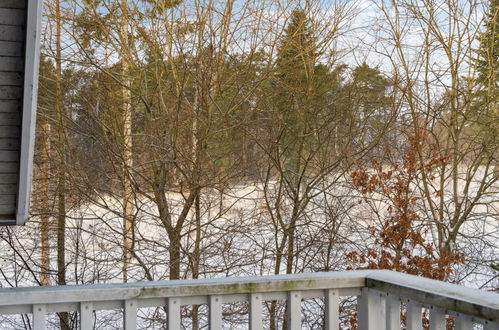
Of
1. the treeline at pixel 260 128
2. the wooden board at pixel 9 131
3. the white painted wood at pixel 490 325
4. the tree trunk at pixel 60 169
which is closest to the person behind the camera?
the white painted wood at pixel 490 325

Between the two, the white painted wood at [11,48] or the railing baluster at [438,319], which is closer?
the railing baluster at [438,319]

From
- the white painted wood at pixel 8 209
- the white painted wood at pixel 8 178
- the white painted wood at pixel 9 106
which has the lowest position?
the white painted wood at pixel 8 209

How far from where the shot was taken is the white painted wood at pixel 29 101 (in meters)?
1.80

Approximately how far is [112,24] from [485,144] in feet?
13.9

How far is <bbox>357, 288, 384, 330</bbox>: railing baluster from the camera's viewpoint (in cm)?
192

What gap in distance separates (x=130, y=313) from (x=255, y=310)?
0.39 metres

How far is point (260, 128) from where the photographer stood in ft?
21.5

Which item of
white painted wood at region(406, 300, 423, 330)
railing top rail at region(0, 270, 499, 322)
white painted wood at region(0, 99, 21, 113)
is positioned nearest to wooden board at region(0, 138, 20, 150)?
white painted wood at region(0, 99, 21, 113)

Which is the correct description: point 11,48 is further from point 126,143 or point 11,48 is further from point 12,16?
point 126,143

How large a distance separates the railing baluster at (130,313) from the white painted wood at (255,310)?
1.17 feet

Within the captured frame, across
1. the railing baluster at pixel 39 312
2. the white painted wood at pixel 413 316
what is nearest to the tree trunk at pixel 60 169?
the railing baluster at pixel 39 312

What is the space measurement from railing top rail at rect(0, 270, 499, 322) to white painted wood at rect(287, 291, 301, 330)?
2 cm

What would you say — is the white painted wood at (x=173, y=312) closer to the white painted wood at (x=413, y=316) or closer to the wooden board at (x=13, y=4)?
the white painted wood at (x=413, y=316)

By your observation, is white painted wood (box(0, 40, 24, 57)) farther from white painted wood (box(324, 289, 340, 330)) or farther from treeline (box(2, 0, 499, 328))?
treeline (box(2, 0, 499, 328))
